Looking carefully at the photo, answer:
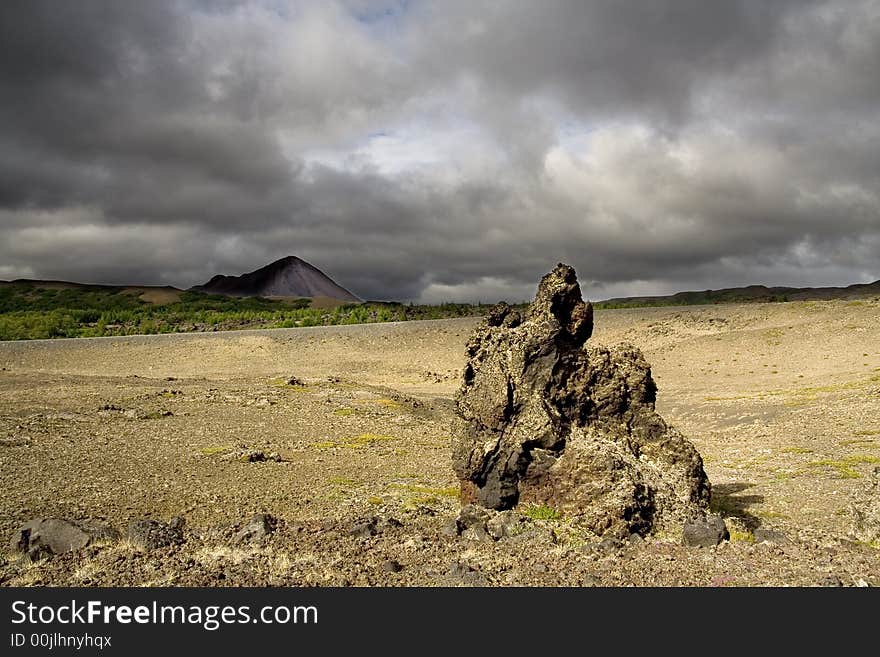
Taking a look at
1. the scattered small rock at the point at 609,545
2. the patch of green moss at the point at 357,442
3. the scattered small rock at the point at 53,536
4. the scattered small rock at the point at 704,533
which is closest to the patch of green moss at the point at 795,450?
the scattered small rock at the point at 704,533

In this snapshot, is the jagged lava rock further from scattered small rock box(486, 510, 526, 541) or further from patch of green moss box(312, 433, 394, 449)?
patch of green moss box(312, 433, 394, 449)

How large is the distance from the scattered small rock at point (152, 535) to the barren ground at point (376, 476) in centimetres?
21

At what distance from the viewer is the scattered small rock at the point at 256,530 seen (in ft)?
34.2

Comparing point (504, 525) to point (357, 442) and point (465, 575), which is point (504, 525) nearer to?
point (465, 575)

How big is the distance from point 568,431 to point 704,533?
116 inches

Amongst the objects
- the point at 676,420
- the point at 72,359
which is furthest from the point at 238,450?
the point at 72,359

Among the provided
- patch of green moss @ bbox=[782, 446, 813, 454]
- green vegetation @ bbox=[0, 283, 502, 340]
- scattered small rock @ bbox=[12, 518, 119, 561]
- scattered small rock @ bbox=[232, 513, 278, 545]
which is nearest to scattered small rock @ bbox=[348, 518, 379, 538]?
scattered small rock @ bbox=[232, 513, 278, 545]

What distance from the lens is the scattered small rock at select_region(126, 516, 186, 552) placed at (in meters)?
10.1

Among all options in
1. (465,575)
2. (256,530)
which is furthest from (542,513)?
(256,530)

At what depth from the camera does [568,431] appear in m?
11.9

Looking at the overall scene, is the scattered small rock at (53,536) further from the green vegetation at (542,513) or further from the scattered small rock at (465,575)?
the green vegetation at (542,513)

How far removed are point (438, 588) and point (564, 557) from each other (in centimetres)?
231

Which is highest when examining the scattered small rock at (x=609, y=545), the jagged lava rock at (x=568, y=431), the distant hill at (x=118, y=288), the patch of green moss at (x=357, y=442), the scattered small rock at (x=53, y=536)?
the distant hill at (x=118, y=288)

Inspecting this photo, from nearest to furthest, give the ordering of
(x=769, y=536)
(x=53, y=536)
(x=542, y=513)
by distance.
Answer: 1. (x=53, y=536)
2. (x=769, y=536)
3. (x=542, y=513)
